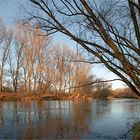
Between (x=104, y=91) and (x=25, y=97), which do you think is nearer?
(x=25, y=97)

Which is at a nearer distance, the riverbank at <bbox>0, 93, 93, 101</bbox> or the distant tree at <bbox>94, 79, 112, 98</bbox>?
the riverbank at <bbox>0, 93, 93, 101</bbox>

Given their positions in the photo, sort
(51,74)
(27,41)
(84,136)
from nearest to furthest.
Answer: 1. (84,136)
2. (27,41)
3. (51,74)

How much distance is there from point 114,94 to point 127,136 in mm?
70980

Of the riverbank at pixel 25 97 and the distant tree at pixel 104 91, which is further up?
the distant tree at pixel 104 91

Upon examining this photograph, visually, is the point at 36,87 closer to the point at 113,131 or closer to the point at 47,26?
the point at 113,131

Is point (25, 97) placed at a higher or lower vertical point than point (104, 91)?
lower

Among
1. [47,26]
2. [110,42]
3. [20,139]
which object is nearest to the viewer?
[110,42]

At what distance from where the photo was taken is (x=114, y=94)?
82250 millimetres

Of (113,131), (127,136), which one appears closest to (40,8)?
(127,136)

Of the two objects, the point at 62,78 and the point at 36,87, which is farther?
the point at 62,78

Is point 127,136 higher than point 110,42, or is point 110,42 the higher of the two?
point 110,42

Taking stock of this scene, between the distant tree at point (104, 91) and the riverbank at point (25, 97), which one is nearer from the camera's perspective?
the riverbank at point (25, 97)

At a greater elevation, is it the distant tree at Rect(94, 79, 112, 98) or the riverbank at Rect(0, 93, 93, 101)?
the distant tree at Rect(94, 79, 112, 98)

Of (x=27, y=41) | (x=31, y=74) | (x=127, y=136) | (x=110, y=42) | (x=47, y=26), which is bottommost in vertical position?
(x=127, y=136)
